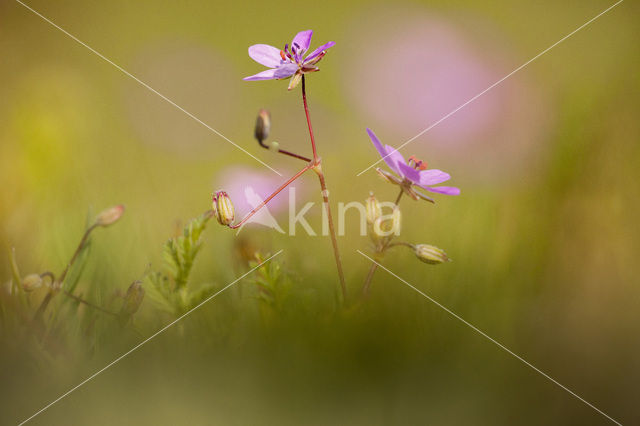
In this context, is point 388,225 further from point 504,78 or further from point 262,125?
point 504,78

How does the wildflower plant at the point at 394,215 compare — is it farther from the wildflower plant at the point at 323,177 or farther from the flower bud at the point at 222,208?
the flower bud at the point at 222,208

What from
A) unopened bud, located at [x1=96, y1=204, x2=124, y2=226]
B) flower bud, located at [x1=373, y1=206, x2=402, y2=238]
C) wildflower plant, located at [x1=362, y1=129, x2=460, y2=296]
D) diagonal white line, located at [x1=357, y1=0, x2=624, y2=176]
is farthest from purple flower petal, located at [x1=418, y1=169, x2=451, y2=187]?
unopened bud, located at [x1=96, y1=204, x2=124, y2=226]

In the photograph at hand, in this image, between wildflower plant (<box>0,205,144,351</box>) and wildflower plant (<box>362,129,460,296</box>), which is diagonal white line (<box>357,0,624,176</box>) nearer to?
wildflower plant (<box>362,129,460,296</box>)

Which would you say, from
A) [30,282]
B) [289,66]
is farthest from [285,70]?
[30,282]

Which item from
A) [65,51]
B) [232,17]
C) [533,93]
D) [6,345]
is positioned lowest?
[6,345]

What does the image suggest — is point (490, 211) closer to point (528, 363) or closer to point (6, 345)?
point (528, 363)

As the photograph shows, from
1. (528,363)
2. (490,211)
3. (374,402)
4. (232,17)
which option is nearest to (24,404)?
(374,402)
